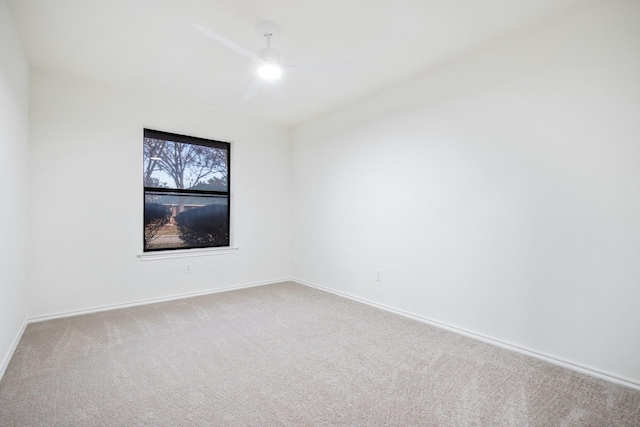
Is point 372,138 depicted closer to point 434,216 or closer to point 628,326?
point 434,216

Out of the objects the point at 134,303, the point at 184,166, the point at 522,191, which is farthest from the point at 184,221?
the point at 522,191

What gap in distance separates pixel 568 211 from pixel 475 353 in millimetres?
1222

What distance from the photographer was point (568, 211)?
7.06ft

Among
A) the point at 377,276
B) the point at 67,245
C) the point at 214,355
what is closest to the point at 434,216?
the point at 377,276

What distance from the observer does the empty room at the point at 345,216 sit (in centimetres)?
189

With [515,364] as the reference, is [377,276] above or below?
above

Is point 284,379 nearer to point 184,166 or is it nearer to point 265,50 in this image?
point 265,50

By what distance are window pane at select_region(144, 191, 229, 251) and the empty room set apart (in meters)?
0.03

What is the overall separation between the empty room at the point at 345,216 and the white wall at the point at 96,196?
21 mm

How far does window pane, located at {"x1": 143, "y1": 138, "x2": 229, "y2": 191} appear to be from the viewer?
377 cm


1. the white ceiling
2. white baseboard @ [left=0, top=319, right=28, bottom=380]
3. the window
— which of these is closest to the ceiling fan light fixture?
the white ceiling

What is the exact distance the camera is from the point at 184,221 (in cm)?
404

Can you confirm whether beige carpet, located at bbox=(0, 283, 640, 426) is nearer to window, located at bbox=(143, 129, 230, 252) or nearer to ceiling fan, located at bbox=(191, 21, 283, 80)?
window, located at bbox=(143, 129, 230, 252)

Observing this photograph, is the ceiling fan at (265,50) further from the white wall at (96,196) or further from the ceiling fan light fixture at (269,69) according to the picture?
the white wall at (96,196)
